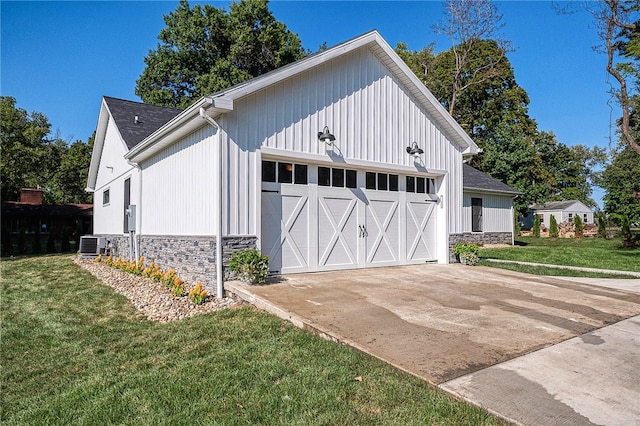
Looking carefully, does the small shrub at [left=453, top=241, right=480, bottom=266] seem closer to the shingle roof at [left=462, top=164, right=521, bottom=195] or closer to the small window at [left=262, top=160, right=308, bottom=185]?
the small window at [left=262, top=160, right=308, bottom=185]

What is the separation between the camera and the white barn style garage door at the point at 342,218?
774 centimetres

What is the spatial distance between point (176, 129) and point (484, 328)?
266 inches

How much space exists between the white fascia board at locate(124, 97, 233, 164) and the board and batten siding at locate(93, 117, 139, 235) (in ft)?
5.08

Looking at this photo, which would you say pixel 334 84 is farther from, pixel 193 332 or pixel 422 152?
pixel 193 332

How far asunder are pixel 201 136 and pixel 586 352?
6.90 m

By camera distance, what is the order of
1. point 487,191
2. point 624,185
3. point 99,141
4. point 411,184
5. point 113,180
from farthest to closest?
Result: point 624,185 → point 487,191 → point 99,141 → point 113,180 → point 411,184

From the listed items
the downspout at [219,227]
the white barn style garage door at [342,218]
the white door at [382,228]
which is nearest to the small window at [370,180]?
the white barn style garage door at [342,218]

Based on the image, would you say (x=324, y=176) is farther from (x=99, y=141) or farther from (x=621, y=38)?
(x=621, y=38)

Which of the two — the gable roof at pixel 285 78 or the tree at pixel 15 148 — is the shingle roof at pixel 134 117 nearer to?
the gable roof at pixel 285 78

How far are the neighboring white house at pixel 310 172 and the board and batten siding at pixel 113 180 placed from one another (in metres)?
0.56

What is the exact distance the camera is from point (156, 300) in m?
6.82

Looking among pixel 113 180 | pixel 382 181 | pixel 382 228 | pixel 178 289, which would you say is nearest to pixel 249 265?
pixel 178 289

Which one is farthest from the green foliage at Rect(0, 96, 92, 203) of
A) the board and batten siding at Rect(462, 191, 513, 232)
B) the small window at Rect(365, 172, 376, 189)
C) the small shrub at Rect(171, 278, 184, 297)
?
the board and batten siding at Rect(462, 191, 513, 232)

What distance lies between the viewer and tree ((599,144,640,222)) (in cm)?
2364
